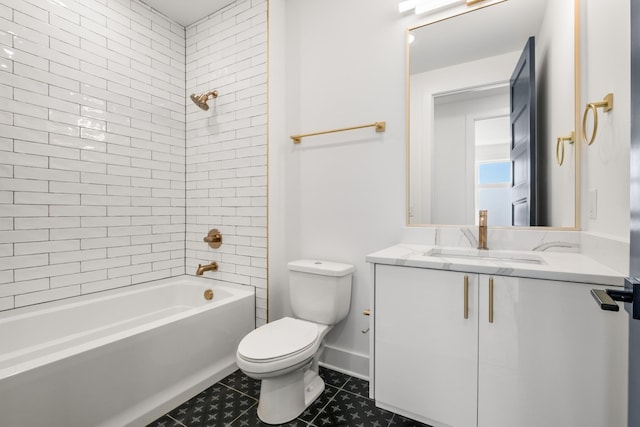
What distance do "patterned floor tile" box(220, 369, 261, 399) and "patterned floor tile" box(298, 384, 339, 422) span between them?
33 cm

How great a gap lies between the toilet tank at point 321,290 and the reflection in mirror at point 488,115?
1.88 ft

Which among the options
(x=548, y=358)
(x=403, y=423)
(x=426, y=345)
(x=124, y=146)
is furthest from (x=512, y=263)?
(x=124, y=146)

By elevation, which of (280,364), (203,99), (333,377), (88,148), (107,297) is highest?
(203,99)

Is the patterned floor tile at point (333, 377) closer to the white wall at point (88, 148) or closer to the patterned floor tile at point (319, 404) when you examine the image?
the patterned floor tile at point (319, 404)

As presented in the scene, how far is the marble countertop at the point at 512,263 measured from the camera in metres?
0.97

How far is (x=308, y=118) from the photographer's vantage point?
2.14 metres

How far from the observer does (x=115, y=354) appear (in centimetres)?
142

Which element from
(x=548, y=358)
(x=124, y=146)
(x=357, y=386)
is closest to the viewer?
(x=548, y=358)

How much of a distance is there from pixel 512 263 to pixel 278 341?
→ 1137 mm

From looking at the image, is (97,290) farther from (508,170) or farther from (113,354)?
(508,170)

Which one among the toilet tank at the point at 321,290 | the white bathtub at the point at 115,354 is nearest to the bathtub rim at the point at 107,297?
the white bathtub at the point at 115,354

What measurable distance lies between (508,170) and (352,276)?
1.10m

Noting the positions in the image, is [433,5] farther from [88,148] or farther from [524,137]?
[88,148]

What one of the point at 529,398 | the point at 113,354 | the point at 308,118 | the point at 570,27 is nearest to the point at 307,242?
the point at 308,118
